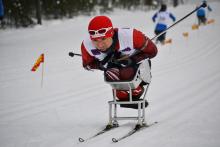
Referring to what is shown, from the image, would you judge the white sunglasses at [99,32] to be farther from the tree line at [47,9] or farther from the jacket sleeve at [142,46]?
the tree line at [47,9]

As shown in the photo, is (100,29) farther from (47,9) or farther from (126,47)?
(47,9)

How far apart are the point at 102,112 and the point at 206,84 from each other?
2.77 m

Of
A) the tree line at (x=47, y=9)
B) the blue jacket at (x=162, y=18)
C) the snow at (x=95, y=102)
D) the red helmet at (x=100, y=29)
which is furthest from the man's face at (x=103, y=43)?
the tree line at (x=47, y=9)

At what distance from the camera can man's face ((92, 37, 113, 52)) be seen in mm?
4477

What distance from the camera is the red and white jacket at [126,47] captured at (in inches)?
181

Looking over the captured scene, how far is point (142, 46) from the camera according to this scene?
182 inches

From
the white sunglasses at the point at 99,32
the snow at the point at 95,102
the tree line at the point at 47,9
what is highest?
the white sunglasses at the point at 99,32

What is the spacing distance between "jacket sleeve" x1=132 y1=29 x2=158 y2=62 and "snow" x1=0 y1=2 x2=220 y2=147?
1074 millimetres

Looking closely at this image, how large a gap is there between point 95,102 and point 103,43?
8.95 ft

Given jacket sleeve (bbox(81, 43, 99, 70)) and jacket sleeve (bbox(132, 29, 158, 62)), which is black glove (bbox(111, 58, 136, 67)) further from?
jacket sleeve (bbox(81, 43, 99, 70))

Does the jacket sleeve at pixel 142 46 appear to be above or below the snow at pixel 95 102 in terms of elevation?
above

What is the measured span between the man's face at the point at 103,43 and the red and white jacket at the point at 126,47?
14 centimetres

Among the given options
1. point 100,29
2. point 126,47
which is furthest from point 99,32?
point 126,47

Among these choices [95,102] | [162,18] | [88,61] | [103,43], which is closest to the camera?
[103,43]
